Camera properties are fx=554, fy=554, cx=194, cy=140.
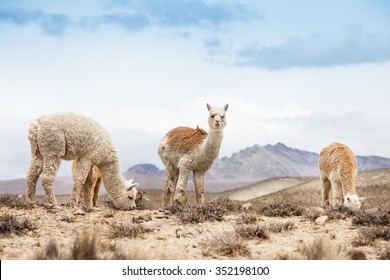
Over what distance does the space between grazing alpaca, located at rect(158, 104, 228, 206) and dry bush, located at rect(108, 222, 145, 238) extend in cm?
385

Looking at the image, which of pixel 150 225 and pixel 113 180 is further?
pixel 113 180

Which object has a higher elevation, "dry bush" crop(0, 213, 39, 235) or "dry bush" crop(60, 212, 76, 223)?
"dry bush" crop(60, 212, 76, 223)

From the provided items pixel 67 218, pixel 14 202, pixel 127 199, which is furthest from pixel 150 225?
pixel 14 202

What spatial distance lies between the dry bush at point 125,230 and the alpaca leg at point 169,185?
4.84 m

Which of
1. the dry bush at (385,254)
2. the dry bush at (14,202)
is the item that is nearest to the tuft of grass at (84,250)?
the dry bush at (385,254)

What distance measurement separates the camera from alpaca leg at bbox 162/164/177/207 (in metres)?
16.6

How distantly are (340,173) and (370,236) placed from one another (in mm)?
5320

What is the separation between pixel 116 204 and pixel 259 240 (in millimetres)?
5884

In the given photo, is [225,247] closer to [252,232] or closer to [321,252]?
[252,232]

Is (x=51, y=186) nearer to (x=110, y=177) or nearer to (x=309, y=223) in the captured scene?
(x=110, y=177)

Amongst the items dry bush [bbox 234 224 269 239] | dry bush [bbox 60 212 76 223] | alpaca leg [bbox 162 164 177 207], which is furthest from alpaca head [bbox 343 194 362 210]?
dry bush [bbox 60 212 76 223]

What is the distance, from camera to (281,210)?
48.8 feet

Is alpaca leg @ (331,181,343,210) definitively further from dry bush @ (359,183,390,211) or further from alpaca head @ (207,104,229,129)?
dry bush @ (359,183,390,211)
